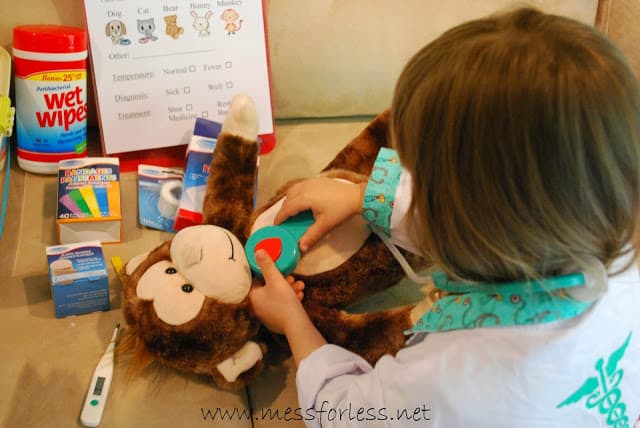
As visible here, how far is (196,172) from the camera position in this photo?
1036 millimetres

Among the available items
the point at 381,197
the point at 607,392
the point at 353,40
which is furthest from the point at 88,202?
the point at 607,392

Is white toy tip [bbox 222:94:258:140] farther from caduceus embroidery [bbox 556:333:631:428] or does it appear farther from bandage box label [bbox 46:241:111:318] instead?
caduceus embroidery [bbox 556:333:631:428]

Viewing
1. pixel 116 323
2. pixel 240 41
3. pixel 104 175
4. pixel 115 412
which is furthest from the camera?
pixel 240 41

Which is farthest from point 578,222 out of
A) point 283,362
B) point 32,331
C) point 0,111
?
point 0,111

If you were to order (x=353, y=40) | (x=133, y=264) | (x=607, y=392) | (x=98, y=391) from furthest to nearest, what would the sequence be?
(x=353, y=40), (x=133, y=264), (x=98, y=391), (x=607, y=392)

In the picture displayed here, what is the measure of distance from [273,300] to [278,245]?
8 centimetres

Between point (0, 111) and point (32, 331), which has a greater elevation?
point (0, 111)

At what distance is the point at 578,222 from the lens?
57 centimetres

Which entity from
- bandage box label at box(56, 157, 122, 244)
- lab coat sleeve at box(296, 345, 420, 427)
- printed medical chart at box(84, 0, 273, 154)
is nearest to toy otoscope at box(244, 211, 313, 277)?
lab coat sleeve at box(296, 345, 420, 427)

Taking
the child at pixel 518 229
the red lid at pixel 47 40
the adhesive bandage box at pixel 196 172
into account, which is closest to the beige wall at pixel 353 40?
the adhesive bandage box at pixel 196 172

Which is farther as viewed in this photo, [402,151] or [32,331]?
[32,331]

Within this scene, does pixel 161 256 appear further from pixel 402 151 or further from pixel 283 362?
pixel 402 151

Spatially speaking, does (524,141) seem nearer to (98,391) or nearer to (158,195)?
(98,391)

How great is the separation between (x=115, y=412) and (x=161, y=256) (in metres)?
0.20
